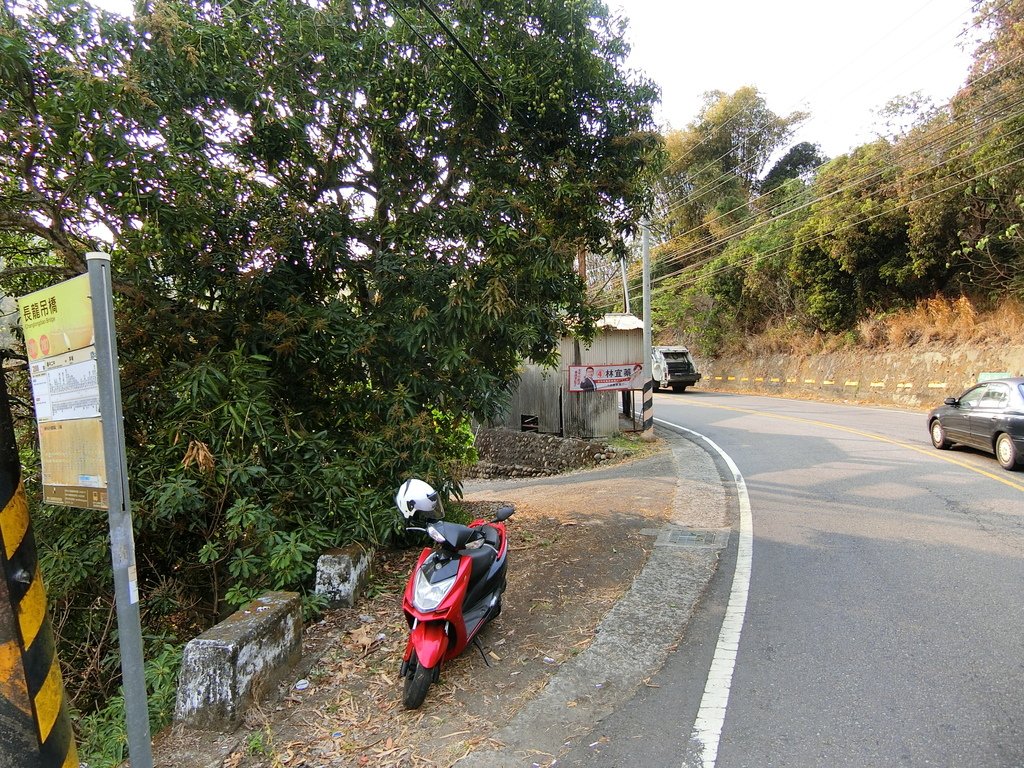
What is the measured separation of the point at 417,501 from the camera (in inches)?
158

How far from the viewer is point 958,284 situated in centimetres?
2089

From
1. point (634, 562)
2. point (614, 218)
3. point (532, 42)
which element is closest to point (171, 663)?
point (634, 562)

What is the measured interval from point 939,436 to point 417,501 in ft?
37.8

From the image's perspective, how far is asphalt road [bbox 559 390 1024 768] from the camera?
304 cm

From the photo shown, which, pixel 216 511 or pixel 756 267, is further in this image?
pixel 756 267

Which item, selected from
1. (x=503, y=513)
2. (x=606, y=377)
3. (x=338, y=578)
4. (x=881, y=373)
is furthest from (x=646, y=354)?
(x=881, y=373)

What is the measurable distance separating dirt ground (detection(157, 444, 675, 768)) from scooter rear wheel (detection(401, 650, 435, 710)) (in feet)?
0.19

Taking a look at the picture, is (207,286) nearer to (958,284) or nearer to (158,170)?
(158,170)

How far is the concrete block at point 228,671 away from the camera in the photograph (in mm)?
3320

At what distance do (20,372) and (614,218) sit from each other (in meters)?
6.15

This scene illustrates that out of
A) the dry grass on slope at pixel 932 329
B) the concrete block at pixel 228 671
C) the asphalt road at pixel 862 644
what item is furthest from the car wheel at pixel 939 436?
the concrete block at pixel 228 671

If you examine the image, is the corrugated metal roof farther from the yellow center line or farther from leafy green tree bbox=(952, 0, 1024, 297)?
leafy green tree bbox=(952, 0, 1024, 297)

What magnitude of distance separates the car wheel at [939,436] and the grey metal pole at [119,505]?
13.1 m

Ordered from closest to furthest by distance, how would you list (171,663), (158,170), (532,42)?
(171,663), (158,170), (532,42)
